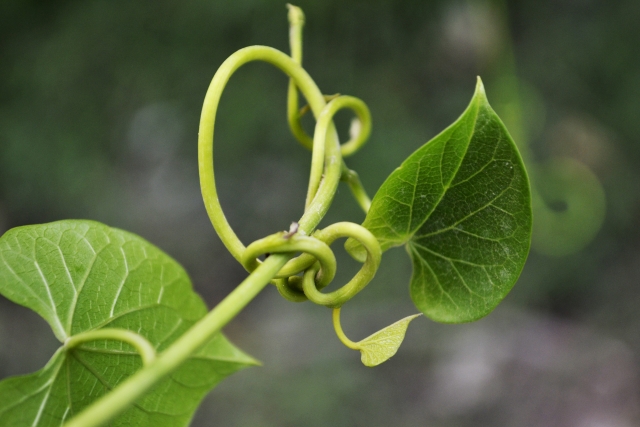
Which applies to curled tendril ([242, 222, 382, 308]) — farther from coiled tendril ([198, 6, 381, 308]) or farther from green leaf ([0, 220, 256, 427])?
green leaf ([0, 220, 256, 427])

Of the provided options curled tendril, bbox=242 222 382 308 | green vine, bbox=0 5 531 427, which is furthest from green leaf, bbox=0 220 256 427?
curled tendril, bbox=242 222 382 308

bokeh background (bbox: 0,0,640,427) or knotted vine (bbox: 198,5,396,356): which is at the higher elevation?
knotted vine (bbox: 198,5,396,356)

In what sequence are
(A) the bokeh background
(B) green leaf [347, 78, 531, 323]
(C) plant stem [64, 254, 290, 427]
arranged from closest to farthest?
1. (C) plant stem [64, 254, 290, 427]
2. (B) green leaf [347, 78, 531, 323]
3. (A) the bokeh background

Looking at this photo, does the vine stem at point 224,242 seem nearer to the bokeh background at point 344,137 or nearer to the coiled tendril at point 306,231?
the coiled tendril at point 306,231

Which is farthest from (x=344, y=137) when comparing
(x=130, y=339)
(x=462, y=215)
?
(x=130, y=339)

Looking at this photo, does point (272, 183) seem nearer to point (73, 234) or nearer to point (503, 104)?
point (503, 104)

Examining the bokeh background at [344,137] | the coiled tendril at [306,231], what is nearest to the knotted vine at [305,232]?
the coiled tendril at [306,231]

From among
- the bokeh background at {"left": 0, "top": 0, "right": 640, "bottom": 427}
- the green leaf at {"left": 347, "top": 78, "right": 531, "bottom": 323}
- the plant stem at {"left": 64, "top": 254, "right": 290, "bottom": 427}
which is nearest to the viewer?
the plant stem at {"left": 64, "top": 254, "right": 290, "bottom": 427}
